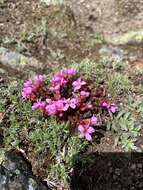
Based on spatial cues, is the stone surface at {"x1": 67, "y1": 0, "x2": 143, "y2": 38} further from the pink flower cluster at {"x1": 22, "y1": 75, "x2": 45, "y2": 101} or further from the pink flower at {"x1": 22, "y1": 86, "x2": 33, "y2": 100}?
the pink flower at {"x1": 22, "y1": 86, "x2": 33, "y2": 100}

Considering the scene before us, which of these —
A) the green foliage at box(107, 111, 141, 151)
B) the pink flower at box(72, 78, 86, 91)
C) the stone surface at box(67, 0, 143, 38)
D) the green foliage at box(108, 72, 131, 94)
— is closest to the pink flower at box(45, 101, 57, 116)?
the pink flower at box(72, 78, 86, 91)

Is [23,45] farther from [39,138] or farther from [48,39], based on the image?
[39,138]

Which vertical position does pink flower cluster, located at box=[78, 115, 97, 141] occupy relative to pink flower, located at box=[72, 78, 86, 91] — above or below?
below

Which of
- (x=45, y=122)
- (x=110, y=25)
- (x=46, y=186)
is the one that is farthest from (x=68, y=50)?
(x=46, y=186)

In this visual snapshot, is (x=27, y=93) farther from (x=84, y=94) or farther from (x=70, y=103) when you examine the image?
(x=84, y=94)

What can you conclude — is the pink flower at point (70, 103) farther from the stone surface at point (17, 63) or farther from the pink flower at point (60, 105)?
the stone surface at point (17, 63)

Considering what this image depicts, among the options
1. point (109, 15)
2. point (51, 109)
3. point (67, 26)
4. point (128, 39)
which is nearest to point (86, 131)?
point (51, 109)

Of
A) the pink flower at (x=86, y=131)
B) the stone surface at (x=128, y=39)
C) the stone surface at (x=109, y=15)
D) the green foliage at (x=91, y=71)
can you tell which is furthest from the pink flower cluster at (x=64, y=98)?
the stone surface at (x=109, y=15)
